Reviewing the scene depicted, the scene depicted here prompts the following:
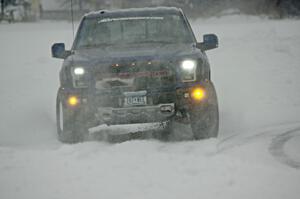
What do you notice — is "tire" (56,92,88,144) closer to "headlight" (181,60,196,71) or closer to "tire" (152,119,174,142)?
"tire" (152,119,174,142)

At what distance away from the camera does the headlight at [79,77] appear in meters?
6.65

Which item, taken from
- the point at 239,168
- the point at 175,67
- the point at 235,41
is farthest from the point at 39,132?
the point at 235,41

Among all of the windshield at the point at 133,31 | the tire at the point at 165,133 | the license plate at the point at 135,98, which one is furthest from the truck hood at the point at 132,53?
the tire at the point at 165,133

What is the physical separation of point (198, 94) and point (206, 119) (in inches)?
13.2

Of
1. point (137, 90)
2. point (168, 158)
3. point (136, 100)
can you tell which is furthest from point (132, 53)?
point (168, 158)

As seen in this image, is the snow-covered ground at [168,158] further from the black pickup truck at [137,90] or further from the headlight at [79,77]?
the headlight at [79,77]

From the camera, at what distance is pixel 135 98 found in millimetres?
6496

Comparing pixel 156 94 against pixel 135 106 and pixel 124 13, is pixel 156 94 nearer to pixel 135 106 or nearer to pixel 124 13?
pixel 135 106

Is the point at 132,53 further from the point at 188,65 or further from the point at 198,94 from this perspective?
the point at 198,94

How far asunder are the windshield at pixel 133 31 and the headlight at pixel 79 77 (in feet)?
3.11

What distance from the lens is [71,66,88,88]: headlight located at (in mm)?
6648

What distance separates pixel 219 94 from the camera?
11.0 m

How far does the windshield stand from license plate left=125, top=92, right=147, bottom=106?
1.27 m

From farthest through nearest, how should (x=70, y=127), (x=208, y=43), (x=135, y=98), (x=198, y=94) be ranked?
(x=208, y=43)
(x=70, y=127)
(x=198, y=94)
(x=135, y=98)
